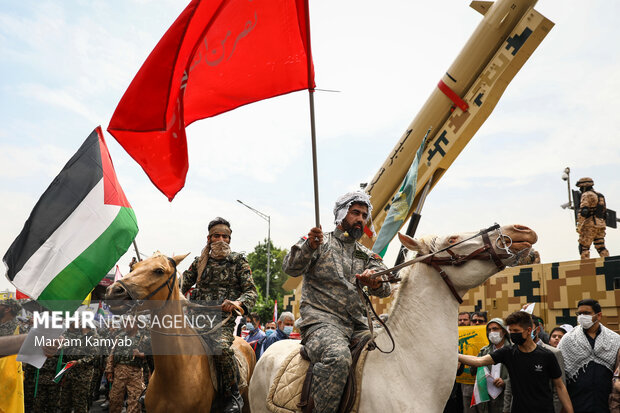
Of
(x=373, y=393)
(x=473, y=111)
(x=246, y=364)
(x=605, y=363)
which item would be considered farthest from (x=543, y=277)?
(x=373, y=393)

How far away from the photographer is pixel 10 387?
5.10 meters

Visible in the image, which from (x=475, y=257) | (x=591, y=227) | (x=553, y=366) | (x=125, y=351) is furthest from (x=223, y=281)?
(x=591, y=227)

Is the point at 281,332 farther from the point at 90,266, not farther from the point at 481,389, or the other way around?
the point at 90,266

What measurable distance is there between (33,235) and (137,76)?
2.64 meters

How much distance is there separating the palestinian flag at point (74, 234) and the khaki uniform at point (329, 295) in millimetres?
3262

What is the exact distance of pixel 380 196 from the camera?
1530cm

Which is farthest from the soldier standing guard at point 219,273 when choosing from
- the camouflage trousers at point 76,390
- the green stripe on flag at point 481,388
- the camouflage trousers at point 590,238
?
the camouflage trousers at point 590,238

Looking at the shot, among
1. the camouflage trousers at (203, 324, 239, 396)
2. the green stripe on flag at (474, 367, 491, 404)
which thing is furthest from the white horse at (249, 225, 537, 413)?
the green stripe on flag at (474, 367, 491, 404)

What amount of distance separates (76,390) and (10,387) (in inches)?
213

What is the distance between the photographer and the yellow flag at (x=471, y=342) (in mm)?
8844

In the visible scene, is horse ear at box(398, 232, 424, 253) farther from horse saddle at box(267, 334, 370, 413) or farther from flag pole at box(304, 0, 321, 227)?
horse saddle at box(267, 334, 370, 413)

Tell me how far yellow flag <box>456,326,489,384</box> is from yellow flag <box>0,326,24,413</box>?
21.9 feet

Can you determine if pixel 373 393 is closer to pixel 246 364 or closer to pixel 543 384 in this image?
pixel 543 384

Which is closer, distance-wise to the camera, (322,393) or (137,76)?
(322,393)
